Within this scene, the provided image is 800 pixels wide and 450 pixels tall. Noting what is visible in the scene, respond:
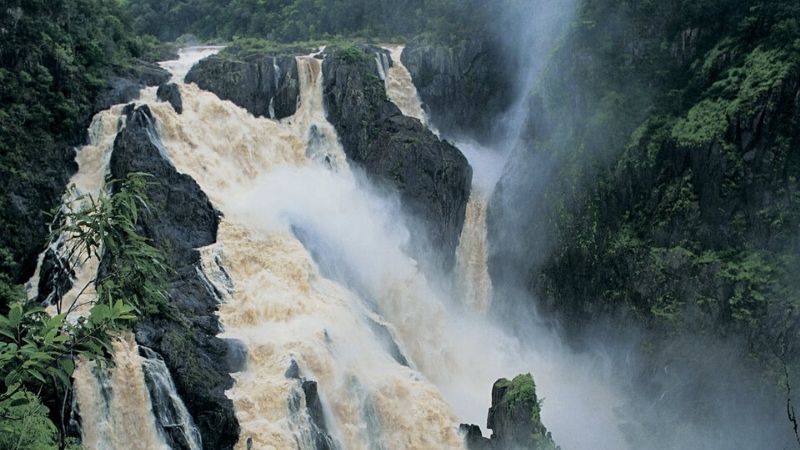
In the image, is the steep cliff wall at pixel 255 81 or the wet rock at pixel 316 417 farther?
the steep cliff wall at pixel 255 81

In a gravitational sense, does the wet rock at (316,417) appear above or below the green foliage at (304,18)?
below

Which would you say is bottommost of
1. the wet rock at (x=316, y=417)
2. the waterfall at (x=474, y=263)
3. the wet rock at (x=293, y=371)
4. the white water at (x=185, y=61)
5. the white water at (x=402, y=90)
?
the wet rock at (x=316, y=417)

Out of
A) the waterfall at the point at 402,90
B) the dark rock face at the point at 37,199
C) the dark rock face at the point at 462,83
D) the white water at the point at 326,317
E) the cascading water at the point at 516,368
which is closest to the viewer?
the white water at the point at 326,317

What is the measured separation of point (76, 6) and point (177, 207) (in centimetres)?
1173

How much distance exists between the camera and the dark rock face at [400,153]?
3275 cm

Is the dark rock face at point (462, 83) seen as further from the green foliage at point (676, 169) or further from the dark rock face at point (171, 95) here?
the dark rock face at point (171, 95)

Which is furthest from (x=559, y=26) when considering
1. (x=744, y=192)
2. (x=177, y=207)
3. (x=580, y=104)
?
(x=177, y=207)

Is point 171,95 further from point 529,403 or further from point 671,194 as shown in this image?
point 671,194

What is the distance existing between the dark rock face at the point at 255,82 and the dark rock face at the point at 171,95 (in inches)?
90.3

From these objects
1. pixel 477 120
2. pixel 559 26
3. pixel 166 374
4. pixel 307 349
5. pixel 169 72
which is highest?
pixel 559 26

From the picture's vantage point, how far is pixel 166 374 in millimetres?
20641

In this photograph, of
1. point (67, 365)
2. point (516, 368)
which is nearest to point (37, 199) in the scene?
point (516, 368)

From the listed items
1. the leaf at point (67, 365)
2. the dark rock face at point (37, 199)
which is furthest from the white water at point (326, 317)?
the leaf at point (67, 365)

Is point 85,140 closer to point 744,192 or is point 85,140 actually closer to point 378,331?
point 378,331
